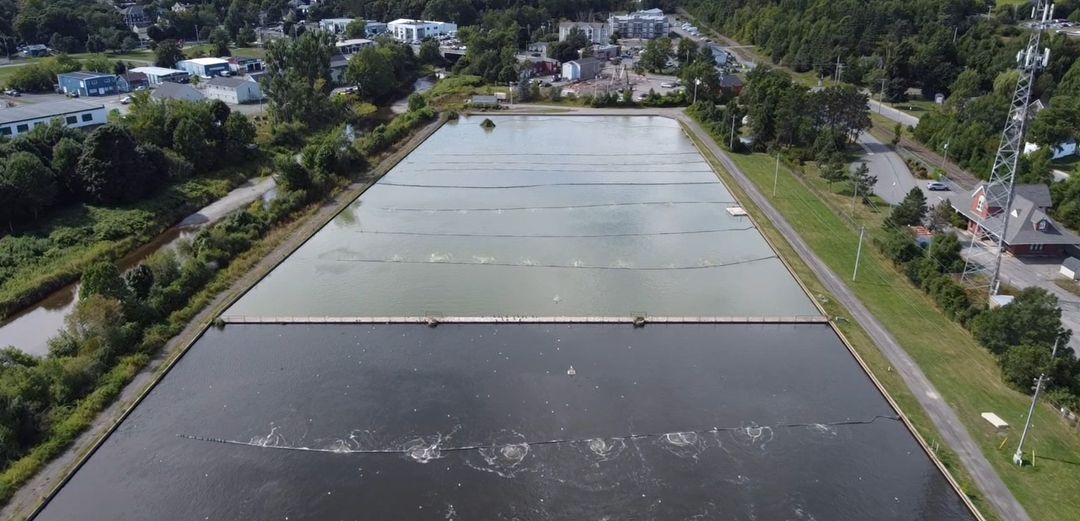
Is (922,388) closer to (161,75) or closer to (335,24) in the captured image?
(161,75)

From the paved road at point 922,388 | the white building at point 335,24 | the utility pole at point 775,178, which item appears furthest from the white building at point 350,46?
the paved road at point 922,388

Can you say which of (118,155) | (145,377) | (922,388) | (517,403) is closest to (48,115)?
(118,155)

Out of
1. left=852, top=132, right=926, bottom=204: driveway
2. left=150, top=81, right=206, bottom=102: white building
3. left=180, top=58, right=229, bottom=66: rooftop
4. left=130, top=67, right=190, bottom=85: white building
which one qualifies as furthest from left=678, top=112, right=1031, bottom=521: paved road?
left=180, top=58, right=229, bottom=66: rooftop

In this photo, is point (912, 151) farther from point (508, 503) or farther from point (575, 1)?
point (575, 1)

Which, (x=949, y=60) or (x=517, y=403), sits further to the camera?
(x=949, y=60)

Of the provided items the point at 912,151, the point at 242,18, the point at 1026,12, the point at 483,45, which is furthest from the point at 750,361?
the point at 242,18

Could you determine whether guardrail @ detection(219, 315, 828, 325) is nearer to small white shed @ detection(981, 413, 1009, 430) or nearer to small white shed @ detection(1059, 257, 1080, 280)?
small white shed @ detection(981, 413, 1009, 430)
